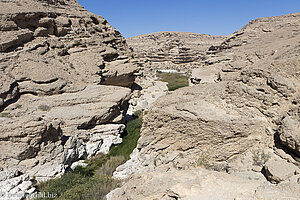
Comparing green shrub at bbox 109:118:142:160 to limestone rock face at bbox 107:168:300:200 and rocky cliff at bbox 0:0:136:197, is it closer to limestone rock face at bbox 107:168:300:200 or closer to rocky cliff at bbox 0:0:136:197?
rocky cliff at bbox 0:0:136:197

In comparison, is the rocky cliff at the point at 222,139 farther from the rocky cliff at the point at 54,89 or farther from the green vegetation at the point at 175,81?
the green vegetation at the point at 175,81

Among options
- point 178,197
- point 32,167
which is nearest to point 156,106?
point 178,197

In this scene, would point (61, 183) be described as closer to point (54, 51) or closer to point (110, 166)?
point (110, 166)

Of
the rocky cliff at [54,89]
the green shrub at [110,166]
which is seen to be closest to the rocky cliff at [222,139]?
the green shrub at [110,166]

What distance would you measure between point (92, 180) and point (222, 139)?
3722 millimetres

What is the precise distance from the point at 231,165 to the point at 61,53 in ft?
36.1

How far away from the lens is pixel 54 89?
363 inches

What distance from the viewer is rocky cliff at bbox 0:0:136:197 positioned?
559 centimetres

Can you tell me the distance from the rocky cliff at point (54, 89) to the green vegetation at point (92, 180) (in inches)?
17.9

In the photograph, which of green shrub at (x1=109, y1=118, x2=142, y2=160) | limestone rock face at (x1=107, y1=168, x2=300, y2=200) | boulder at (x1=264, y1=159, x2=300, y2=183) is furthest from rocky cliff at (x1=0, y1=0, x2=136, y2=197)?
boulder at (x1=264, y1=159, x2=300, y2=183)

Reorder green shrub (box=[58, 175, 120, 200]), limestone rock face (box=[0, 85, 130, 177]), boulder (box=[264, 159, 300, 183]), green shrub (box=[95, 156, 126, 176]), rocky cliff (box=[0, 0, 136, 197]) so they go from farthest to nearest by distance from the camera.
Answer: green shrub (box=[95, 156, 126, 176])
rocky cliff (box=[0, 0, 136, 197])
limestone rock face (box=[0, 85, 130, 177])
green shrub (box=[58, 175, 120, 200])
boulder (box=[264, 159, 300, 183])

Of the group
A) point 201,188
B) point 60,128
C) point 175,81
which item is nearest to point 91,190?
point 60,128

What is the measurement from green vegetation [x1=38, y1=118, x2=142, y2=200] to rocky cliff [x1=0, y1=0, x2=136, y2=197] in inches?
17.9

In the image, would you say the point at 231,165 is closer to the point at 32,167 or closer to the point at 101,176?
the point at 101,176
